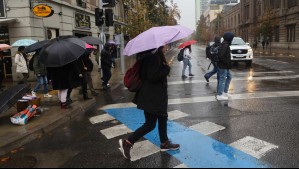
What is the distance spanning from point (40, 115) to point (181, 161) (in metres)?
4.46

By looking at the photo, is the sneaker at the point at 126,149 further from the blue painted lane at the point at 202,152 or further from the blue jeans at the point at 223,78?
the blue jeans at the point at 223,78

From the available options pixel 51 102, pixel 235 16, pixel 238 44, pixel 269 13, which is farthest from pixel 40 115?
pixel 235 16

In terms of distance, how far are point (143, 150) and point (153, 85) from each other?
47.7 inches

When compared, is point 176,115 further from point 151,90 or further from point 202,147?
point 151,90

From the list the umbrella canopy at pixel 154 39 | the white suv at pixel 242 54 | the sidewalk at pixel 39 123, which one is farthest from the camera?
the white suv at pixel 242 54

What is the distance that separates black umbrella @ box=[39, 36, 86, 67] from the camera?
7504 millimetres

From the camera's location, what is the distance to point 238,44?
21234mm

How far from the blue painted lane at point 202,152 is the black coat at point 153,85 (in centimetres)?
81

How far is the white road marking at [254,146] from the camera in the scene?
4996mm

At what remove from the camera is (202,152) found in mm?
5094

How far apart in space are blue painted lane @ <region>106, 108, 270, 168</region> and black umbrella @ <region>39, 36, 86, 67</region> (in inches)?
87.9

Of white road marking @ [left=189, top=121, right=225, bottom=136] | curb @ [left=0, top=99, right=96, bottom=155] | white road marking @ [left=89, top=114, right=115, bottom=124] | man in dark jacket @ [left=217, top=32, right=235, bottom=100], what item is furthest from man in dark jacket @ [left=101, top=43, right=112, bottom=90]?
white road marking @ [left=189, top=121, right=225, bottom=136]

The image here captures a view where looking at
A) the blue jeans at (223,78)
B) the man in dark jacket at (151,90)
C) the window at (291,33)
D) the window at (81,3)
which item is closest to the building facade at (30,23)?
the window at (81,3)

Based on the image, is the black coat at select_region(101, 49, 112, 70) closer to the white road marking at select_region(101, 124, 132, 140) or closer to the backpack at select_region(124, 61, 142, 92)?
the white road marking at select_region(101, 124, 132, 140)
